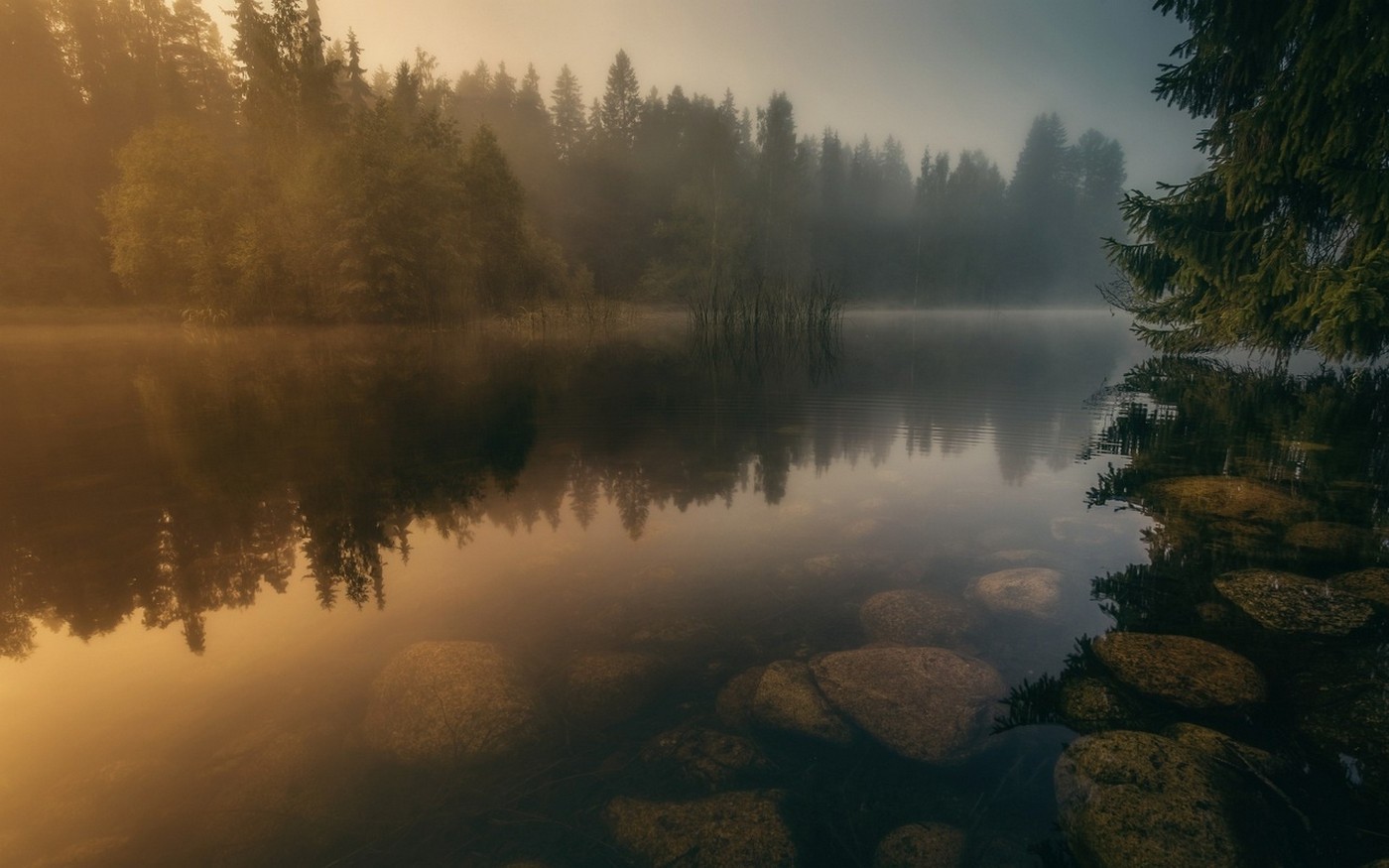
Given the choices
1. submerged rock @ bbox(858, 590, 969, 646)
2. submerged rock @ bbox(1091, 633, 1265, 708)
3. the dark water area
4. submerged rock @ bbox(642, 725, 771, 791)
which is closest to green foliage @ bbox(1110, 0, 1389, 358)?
the dark water area

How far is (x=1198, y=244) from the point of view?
14.5 m

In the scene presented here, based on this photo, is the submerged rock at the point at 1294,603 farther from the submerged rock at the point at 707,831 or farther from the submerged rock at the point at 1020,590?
the submerged rock at the point at 707,831

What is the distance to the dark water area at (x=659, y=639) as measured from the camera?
11.8 ft

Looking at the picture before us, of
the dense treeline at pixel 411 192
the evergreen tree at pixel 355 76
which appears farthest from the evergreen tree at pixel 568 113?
the evergreen tree at pixel 355 76

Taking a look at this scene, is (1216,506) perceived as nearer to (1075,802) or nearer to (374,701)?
(1075,802)

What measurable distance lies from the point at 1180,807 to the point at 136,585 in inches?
363

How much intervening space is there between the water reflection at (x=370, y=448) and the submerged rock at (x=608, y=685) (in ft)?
8.72

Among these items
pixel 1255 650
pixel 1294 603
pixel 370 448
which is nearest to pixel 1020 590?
pixel 1255 650

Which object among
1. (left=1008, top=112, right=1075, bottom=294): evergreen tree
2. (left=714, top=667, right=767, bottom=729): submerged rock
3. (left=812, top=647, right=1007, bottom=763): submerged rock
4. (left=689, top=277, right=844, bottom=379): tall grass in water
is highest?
(left=1008, top=112, right=1075, bottom=294): evergreen tree

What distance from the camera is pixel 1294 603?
554cm

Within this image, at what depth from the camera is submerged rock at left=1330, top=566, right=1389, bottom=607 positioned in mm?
5605

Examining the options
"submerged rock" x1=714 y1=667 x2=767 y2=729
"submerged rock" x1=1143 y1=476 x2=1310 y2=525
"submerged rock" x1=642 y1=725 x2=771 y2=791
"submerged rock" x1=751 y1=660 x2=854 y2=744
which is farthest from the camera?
"submerged rock" x1=1143 y1=476 x2=1310 y2=525

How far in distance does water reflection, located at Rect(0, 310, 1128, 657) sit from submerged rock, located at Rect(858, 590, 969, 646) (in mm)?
3419

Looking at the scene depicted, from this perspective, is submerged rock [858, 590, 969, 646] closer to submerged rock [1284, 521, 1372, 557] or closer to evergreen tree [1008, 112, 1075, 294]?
submerged rock [1284, 521, 1372, 557]
